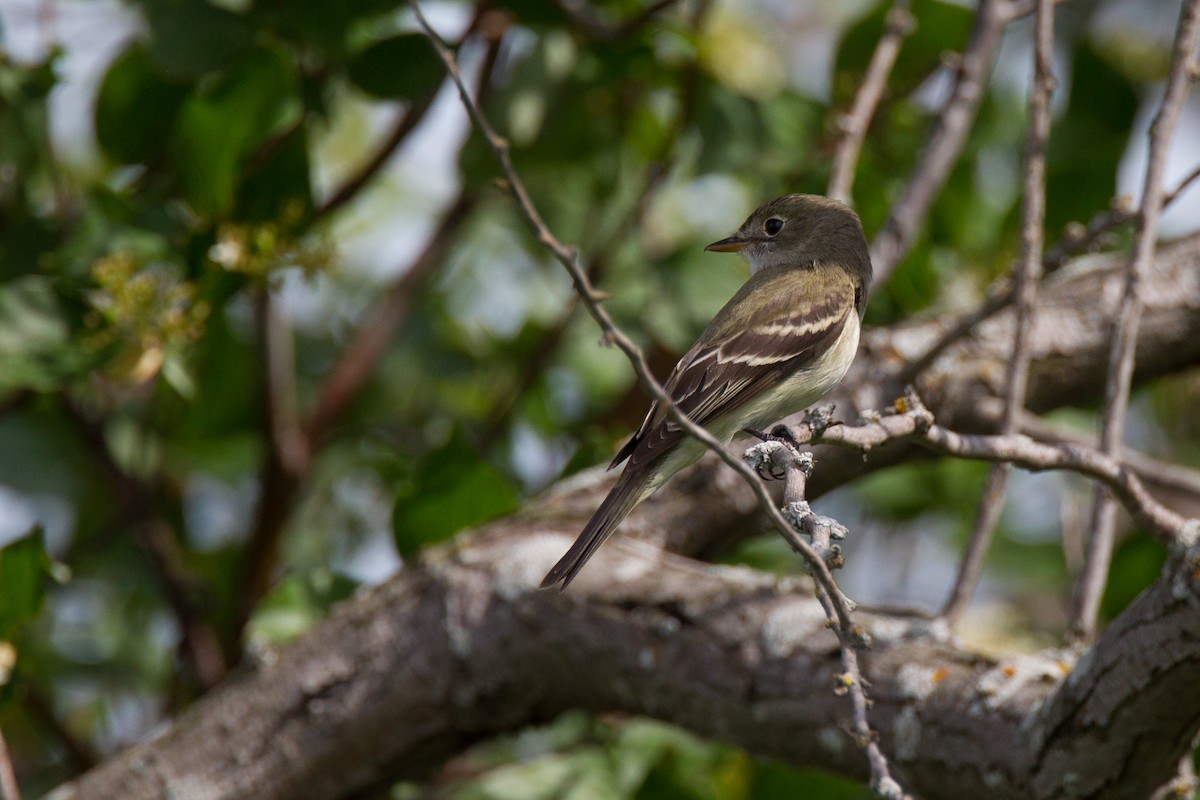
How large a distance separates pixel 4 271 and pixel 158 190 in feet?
1.74

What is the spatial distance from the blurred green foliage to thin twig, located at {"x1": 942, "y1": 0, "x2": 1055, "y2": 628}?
77 centimetres

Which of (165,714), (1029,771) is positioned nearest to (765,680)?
(1029,771)

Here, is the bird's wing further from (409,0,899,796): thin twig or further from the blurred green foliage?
(409,0,899,796): thin twig

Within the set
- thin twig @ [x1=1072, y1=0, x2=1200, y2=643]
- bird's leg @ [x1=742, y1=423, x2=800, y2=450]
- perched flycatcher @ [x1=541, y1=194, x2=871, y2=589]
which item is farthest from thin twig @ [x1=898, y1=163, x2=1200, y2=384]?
bird's leg @ [x1=742, y1=423, x2=800, y2=450]

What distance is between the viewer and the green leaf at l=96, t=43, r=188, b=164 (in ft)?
13.0

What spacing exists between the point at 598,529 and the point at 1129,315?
1374mm

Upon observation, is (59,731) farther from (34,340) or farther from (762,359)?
(762,359)

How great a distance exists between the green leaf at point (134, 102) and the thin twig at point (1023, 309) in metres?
2.65

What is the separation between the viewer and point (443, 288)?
5.66m

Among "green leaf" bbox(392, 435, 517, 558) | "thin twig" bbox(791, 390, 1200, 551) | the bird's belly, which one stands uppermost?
"thin twig" bbox(791, 390, 1200, 551)

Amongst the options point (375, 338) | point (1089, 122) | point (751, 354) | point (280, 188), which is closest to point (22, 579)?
point (280, 188)

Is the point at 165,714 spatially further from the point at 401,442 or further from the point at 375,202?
the point at 375,202

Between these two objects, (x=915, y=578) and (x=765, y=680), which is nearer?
(x=765, y=680)

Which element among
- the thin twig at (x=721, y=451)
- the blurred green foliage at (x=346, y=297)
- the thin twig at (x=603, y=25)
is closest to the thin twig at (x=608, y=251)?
the blurred green foliage at (x=346, y=297)
